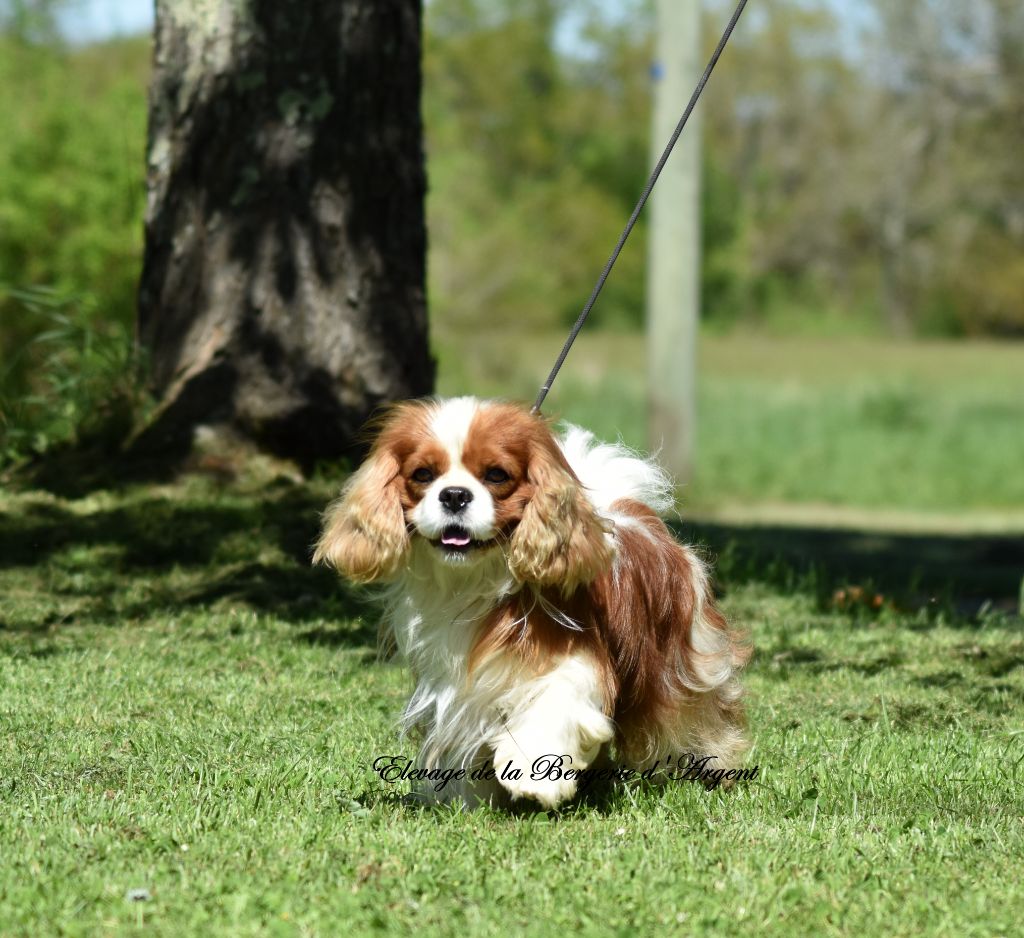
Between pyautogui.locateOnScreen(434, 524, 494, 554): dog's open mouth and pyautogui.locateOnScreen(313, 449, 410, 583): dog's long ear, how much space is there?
0.15 meters

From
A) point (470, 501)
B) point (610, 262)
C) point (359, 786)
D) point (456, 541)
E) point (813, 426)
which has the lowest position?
point (813, 426)

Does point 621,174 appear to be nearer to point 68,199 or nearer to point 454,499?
point 68,199


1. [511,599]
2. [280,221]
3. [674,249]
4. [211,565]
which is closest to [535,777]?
[511,599]

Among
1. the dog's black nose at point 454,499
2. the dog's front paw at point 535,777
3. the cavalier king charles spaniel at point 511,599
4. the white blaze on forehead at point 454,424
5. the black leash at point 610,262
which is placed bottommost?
the dog's front paw at point 535,777

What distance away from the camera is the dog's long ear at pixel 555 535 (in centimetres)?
409

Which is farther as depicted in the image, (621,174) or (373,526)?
(621,174)

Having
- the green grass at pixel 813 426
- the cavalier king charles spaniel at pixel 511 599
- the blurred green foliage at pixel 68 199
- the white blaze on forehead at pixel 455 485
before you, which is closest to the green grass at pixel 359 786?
the cavalier king charles spaniel at pixel 511 599

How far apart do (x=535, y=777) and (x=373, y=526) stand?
81 cm

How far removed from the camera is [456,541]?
4.10 m

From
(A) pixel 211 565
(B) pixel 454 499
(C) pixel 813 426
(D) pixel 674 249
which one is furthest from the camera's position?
(C) pixel 813 426

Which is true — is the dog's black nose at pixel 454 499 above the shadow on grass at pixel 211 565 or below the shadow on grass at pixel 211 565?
above

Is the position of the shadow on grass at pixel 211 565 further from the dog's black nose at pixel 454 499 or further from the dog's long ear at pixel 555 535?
the dog's black nose at pixel 454 499

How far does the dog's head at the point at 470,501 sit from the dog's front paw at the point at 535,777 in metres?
0.47

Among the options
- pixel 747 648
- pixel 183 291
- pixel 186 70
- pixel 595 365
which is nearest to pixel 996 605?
pixel 747 648
